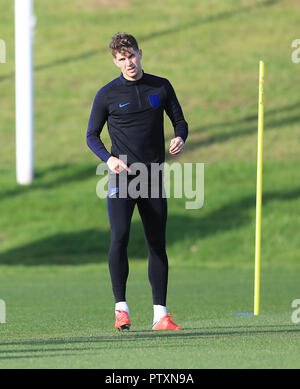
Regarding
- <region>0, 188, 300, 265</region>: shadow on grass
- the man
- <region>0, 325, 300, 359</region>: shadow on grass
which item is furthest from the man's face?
<region>0, 188, 300, 265</region>: shadow on grass

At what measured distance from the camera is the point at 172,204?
20453mm

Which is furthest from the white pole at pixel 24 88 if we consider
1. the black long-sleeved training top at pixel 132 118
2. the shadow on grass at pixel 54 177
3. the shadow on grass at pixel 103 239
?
the black long-sleeved training top at pixel 132 118

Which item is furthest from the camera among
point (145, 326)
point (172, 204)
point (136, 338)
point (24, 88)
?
point (24, 88)

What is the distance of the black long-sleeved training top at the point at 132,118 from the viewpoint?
7.36 meters

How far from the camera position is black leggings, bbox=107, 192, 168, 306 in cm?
733

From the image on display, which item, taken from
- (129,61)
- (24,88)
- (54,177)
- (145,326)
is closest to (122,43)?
(129,61)

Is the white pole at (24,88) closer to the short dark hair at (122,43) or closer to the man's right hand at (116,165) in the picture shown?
the short dark hair at (122,43)

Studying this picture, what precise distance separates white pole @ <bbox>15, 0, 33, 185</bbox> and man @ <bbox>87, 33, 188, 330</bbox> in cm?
1264

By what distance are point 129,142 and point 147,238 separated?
31.3 inches

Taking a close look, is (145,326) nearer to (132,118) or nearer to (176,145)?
(176,145)

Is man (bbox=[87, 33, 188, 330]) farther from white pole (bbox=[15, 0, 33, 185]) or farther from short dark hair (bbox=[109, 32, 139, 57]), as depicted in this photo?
white pole (bbox=[15, 0, 33, 185])

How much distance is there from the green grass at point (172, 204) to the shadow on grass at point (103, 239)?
41 mm

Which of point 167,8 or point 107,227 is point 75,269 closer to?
point 107,227

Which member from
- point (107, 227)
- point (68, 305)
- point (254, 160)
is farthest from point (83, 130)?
point (68, 305)
